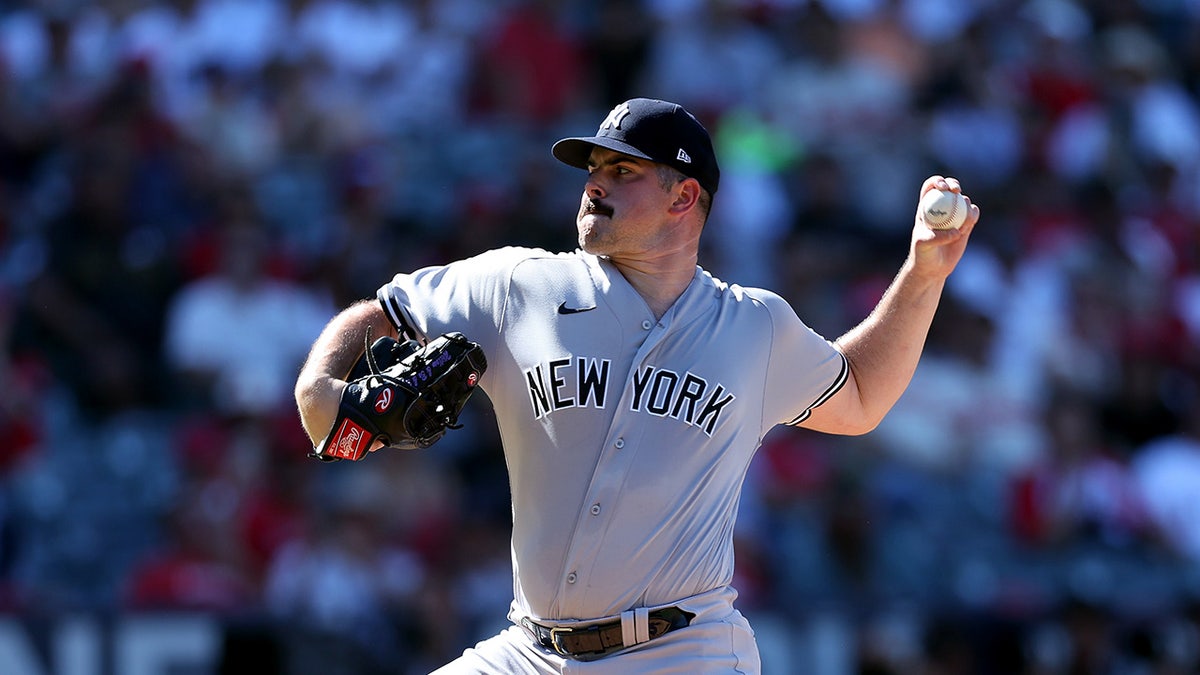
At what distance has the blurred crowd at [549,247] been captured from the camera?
8484 millimetres

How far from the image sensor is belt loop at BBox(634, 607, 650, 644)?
4090mm

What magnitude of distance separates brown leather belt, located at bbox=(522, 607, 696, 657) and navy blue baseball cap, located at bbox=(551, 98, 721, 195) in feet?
3.83

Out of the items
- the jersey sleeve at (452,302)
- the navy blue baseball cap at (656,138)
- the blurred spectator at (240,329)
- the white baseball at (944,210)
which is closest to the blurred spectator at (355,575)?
the blurred spectator at (240,329)

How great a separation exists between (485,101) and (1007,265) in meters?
3.77

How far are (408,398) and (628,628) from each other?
0.80 m

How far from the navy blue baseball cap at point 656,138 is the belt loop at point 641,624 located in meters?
1.16

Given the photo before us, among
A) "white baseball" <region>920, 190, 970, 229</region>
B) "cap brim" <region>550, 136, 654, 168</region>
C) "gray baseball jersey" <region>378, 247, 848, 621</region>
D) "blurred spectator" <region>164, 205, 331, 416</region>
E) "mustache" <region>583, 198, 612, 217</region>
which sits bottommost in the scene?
"blurred spectator" <region>164, 205, 331, 416</region>

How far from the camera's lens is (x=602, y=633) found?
13.5 ft

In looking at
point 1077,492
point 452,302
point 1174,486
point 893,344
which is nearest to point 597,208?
point 452,302

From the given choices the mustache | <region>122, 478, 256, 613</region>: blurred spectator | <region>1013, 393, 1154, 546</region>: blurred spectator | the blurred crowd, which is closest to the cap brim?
the mustache

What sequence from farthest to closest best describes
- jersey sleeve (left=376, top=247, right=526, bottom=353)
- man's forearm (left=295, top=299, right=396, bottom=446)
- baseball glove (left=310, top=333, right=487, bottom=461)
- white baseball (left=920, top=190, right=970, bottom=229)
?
white baseball (left=920, top=190, right=970, bottom=229) < jersey sleeve (left=376, top=247, right=526, bottom=353) < man's forearm (left=295, top=299, right=396, bottom=446) < baseball glove (left=310, top=333, right=487, bottom=461)

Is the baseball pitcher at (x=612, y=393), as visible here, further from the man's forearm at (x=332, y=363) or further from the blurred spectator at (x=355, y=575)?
the blurred spectator at (x=355, y=575)

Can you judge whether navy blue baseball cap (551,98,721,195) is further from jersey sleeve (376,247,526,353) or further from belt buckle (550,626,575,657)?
belt buckle (550,626,575,657)

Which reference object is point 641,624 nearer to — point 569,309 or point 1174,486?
point 569,309
